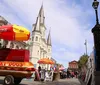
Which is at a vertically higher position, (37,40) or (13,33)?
(37,40)

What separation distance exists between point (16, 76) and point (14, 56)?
3.83ft

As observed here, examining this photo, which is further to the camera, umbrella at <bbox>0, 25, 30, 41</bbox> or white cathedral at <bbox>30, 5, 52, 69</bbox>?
white cathedral at <bbox>30, 5, 52, 69</bbox>

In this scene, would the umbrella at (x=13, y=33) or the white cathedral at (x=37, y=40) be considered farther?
the white cathedral at (x=37, y=40)

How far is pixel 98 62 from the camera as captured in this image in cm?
945

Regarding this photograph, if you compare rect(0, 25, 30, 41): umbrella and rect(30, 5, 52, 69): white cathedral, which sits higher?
rect(30, 5, 52, 69): white cathedral

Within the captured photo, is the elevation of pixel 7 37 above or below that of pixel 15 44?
below

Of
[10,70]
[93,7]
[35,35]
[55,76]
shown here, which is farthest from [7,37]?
[35,35]

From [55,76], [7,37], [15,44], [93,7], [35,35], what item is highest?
[35,35]

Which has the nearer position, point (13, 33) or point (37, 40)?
point (13, 33)

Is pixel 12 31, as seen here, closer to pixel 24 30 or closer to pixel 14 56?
pixel 24 30

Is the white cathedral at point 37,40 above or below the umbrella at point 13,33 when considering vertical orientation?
above

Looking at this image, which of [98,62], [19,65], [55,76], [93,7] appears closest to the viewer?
[98,62]

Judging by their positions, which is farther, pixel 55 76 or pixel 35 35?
pixel 35 35

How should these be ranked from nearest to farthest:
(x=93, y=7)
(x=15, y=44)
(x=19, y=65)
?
(x=93, y=7)
(x=19, y=65)
(x=15, y=44)
